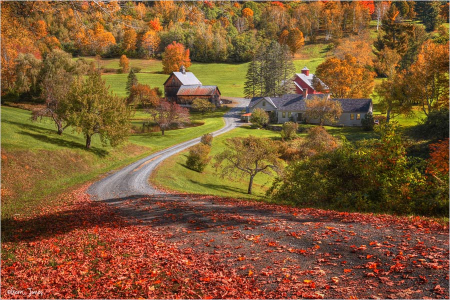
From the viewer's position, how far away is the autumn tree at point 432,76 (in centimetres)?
4700

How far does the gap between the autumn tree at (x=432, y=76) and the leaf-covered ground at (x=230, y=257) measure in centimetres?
4331

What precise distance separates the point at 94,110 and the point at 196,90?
55.7 metres

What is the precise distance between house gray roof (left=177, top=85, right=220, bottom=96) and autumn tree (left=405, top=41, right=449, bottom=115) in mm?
50094

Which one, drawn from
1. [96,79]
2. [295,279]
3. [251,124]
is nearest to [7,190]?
[96,79]

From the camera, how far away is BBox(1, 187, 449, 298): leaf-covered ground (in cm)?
758

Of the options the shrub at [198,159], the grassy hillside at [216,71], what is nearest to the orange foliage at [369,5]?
the grassy hillside at [216,71]

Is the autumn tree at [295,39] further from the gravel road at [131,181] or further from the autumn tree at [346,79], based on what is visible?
the gravel road at [131,181]

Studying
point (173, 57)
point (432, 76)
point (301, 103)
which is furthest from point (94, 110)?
point (173, 57)

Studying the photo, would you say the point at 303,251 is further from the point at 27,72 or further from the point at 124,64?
the point at 124,64

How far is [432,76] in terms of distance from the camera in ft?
158

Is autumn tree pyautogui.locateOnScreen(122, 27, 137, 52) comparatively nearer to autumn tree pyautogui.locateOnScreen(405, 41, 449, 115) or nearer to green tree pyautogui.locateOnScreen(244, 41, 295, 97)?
green tree pyautogui.locateOnScreen(244, 41, 295, 97)

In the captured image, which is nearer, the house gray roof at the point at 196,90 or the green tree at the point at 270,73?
the house gray roof at the point at 196,90

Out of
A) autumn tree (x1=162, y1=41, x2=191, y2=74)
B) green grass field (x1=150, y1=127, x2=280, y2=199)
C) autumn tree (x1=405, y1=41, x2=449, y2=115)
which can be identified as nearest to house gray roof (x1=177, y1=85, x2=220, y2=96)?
autumn tree (x1=162, y1=41, x2=191, y2=74)

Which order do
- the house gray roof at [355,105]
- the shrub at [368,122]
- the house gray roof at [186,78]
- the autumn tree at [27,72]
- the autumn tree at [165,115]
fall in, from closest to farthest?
the autumn tree at [165,115], the shrub at [368,122], the autumn tree at [27,72], the house gray roof at [355,105], the house gray roof at [186,78]
